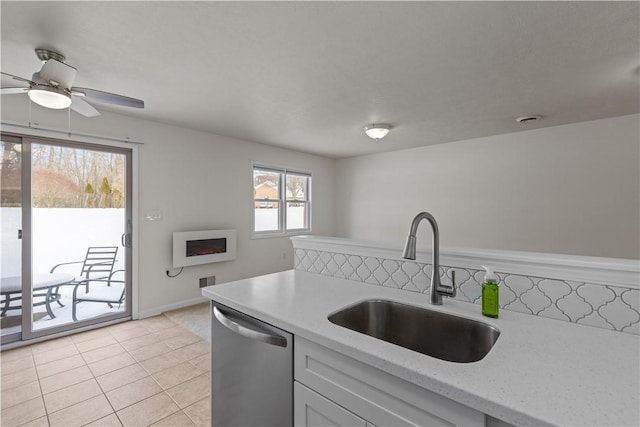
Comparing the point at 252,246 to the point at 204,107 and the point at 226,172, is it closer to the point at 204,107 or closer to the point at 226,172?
the point at 226,172

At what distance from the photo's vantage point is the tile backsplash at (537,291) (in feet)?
3.23

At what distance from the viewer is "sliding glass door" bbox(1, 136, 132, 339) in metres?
2.80

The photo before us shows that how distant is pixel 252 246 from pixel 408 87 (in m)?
3.34

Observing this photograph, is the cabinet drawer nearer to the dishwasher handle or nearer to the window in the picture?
the dishwasher handle

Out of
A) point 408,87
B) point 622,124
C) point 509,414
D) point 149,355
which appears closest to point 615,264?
point 509,414

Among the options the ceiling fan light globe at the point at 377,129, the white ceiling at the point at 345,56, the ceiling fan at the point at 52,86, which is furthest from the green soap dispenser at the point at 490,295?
the ceiling fan light globe at the point at 377,129

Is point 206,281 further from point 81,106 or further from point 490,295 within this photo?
point 490,295

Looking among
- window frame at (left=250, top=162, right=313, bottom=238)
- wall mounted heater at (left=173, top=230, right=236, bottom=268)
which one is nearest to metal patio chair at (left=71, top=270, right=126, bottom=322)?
wall mounted heater at (left=173, top=230, right=236, bottom=268)

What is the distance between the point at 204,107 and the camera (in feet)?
10.2

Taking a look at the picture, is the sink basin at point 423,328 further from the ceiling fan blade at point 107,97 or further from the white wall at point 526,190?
the ceiling fan blade at point 107,97

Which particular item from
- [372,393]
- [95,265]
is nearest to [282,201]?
[95,265]

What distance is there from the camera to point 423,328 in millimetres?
1264

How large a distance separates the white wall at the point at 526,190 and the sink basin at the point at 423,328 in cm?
137

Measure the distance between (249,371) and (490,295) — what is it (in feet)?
3.53
